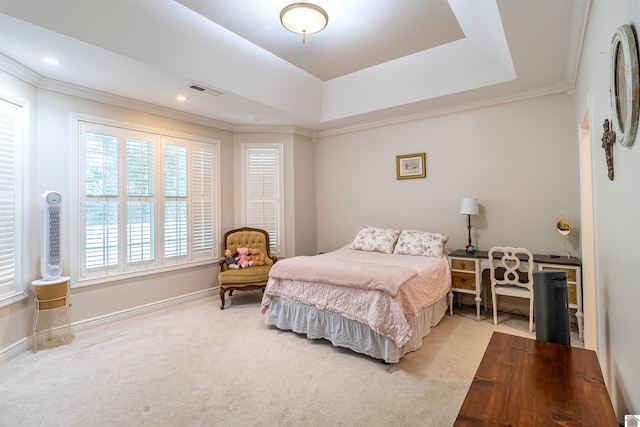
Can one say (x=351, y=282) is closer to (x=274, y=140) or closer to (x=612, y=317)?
(x=612, y=317)

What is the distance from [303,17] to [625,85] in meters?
2.21

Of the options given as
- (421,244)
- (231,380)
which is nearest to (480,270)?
(421,244)

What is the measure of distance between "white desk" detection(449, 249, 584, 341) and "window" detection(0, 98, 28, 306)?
4.54 m

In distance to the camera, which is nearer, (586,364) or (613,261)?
(586,364)

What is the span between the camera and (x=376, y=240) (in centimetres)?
435

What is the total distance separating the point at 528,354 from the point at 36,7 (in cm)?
381

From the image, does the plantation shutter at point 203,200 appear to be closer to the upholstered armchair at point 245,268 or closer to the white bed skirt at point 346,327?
the upholstered armchair at point 245,268

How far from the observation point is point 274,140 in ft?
16.9

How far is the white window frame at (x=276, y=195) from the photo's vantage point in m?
5.10

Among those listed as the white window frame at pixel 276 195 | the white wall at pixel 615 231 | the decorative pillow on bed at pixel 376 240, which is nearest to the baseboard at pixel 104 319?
the white window frame at pixel 276 195

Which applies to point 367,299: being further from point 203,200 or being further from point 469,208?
point 203,200

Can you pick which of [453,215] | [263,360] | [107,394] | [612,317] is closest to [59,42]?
[107,394]

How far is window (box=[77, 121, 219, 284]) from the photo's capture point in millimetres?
3512

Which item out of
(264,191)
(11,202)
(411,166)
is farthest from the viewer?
(264,191)
